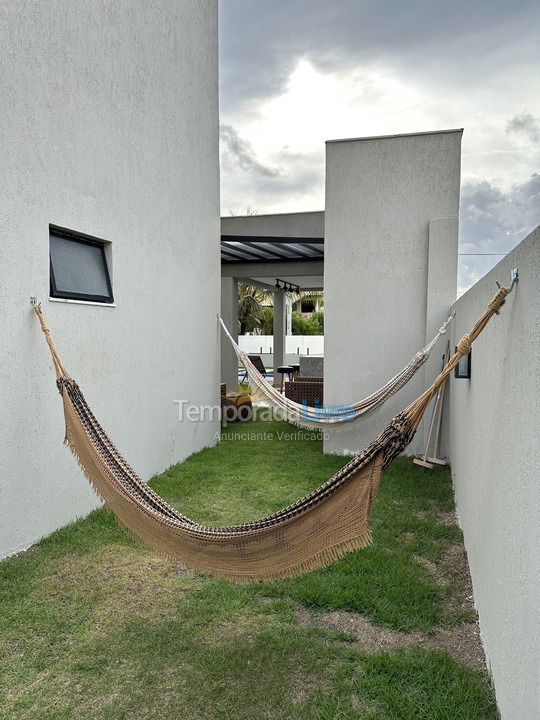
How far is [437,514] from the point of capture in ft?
12.8

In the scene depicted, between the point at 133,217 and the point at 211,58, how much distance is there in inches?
117

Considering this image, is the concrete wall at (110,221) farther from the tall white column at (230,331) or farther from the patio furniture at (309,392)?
the tall white column at (230,331)

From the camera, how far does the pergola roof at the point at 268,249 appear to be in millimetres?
8086

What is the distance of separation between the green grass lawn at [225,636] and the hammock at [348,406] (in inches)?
52.8

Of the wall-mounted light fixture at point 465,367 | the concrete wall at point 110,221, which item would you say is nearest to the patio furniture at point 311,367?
the concrete wall at point 110,221

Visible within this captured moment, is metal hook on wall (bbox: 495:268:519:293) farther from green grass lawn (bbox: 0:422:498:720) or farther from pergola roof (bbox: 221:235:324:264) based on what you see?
pergola roof (bbox: 221:235:324:264)

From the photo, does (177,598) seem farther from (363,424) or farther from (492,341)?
(363,424)

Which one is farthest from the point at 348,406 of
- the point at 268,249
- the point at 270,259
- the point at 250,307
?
the point at 250,307

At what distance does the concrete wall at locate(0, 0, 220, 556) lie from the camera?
317cm

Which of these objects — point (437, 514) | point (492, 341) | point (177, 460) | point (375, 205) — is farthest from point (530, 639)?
point (375, 205)

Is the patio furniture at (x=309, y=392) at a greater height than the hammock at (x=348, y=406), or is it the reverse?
the hammock at (x=348, y=406)

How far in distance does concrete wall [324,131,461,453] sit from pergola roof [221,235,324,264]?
2142 mm

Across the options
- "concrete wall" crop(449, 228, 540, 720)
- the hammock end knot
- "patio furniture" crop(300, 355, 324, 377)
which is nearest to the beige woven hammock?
the hammock end knot

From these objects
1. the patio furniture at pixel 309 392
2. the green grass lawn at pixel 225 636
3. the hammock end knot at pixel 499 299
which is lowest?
the green grass lawn at pixel 225 636
